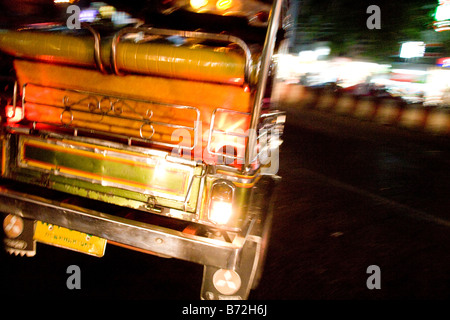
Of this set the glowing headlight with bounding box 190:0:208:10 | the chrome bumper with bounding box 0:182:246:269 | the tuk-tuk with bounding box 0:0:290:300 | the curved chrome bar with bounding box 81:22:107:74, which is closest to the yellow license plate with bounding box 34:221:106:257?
the tuk-tuk with bounding box 0:0:290:300

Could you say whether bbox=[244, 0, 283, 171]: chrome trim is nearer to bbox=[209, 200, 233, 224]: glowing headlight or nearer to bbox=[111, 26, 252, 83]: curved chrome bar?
bbox=[111, 26, 252, 83]: curved chrome bar

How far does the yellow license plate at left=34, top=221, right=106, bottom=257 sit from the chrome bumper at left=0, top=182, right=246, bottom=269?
0.67 ft

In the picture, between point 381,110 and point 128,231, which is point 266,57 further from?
point 381,110

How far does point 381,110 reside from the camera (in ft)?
58.7

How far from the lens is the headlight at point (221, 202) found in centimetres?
258

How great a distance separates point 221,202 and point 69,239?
4.41 ft

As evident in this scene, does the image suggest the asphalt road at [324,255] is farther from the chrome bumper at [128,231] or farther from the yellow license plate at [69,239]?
the chrome bumper at [128,231]

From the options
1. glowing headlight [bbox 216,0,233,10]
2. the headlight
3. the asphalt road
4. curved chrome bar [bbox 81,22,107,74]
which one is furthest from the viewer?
glowing headlight [bbox 216,0,233,10]

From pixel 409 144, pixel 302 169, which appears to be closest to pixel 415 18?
pixel 409 144

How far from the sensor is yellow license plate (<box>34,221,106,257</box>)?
2.66 m

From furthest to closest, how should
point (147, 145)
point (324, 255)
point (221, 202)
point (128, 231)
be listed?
point (324, 255)
point (147, 145)
point (221, 202)
point (128, 231)

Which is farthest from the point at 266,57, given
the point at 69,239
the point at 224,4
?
the point at 69,239
